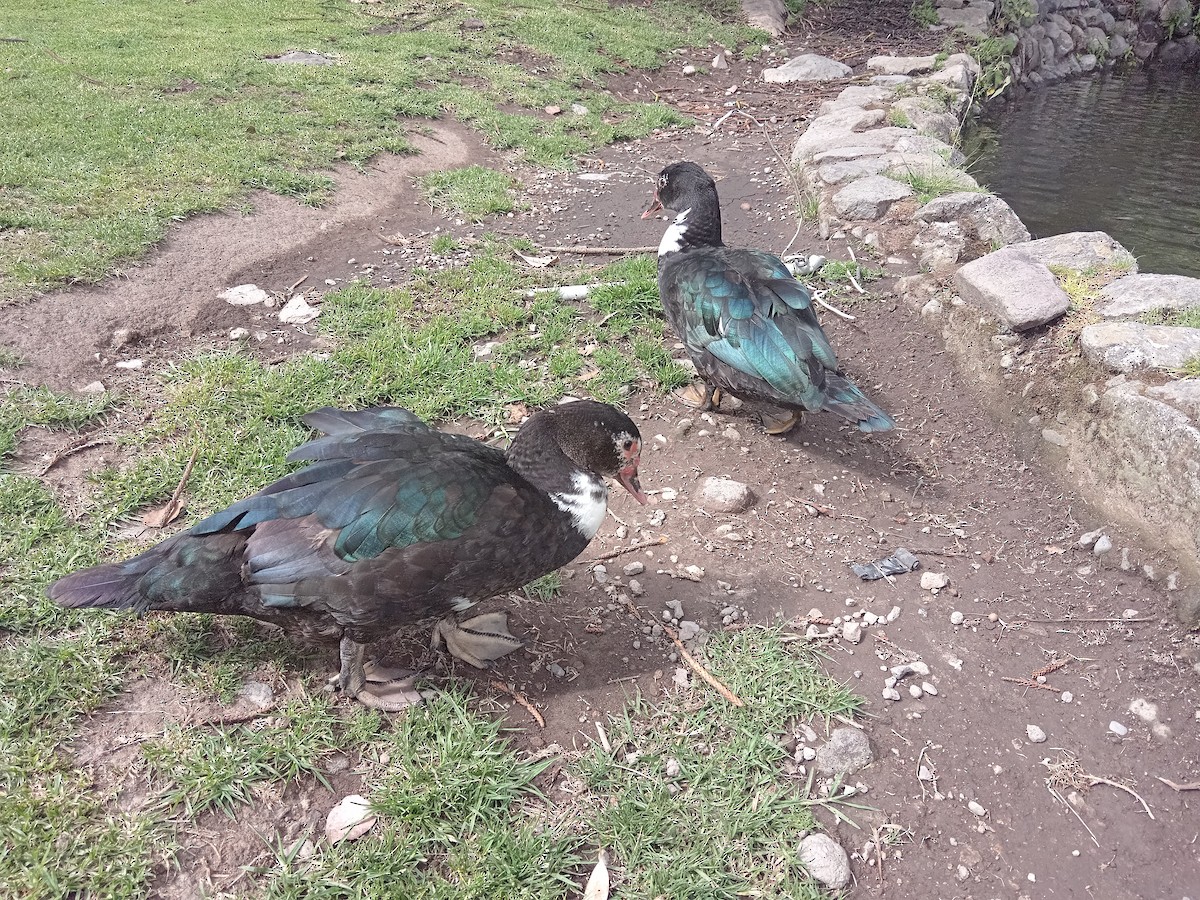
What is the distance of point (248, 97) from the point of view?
8297 millimetres

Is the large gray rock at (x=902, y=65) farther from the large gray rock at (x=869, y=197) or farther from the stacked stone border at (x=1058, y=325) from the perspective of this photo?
the large gray rock at (x=869, y=197)

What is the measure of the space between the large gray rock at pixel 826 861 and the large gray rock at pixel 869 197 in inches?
188

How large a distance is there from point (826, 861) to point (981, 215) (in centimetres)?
473

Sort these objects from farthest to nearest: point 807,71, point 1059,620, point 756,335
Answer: point 807,71 < point 756,335 < point 1059,620

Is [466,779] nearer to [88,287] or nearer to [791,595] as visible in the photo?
[791,595]

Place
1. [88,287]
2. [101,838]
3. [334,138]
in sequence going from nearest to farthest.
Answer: [101,838]
[88,287]
[334,138]

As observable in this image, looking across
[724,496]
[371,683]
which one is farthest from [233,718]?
[724,496]

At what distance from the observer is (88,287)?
4945mm

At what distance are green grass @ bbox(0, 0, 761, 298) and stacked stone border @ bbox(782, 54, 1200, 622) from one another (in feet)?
10.6

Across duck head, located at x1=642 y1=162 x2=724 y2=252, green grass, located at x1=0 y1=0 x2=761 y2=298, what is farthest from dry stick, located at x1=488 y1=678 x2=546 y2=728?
green grass, located at x1=0 y1=0 x2=761 y2=298

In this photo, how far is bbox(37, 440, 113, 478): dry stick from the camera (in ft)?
12.0

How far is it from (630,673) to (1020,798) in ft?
4.48

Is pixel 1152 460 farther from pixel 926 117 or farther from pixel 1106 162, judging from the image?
pixel 1106 162

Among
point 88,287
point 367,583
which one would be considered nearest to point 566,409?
point 367,583
